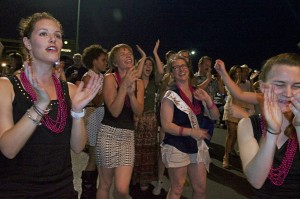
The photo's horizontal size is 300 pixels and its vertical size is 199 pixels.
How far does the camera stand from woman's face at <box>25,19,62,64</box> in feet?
7.63

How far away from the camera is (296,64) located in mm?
2107

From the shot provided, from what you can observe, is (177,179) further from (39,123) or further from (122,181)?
(39,123)

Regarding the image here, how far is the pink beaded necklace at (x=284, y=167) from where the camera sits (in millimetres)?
2102

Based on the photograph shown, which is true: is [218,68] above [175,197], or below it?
above

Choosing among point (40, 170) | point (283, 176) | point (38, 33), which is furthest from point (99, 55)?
point (283, 176)

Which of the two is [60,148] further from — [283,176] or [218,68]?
[218,68]

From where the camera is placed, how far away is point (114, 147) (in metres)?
3.85

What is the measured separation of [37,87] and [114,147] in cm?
196

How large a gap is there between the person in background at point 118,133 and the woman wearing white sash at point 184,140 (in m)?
0.37

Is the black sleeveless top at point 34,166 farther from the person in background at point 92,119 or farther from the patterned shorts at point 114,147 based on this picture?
the person in background at point 92,119

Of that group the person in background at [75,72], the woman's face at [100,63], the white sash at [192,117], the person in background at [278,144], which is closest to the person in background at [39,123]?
the person in background at [278,144]

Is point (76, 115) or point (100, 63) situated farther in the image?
point (100, 63)

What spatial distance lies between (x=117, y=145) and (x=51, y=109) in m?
1.62

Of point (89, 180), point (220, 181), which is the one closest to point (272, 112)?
point (89, 180)
